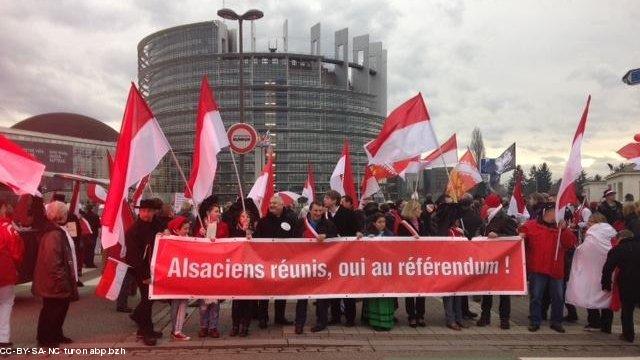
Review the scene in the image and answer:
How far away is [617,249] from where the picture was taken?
300 inches

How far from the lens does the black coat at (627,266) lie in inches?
293

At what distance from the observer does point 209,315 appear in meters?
7.96

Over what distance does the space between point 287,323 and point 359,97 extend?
13477 centimetres

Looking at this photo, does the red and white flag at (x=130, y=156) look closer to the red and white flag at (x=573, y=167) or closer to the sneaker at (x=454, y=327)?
the sneaker at (x=454, y=327)

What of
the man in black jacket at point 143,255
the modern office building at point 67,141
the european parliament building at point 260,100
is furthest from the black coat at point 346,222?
the european parliament building at point 260,100

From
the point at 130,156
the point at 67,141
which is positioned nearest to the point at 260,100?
the point at 67,141

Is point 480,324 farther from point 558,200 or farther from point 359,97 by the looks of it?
point 359,97

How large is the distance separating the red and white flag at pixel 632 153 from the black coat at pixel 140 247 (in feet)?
26.4

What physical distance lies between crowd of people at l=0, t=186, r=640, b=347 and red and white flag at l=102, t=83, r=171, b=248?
1.16ft

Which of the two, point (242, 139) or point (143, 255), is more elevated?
point (242, 139)

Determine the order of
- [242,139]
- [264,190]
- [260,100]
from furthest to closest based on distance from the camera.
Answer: [260,100] → [242,139] → [264,190]

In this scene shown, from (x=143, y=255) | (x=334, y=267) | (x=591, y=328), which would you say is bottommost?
(x=591, y=328)

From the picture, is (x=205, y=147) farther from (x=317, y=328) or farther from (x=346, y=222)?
(x=317, y=328)

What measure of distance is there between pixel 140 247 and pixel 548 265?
218 inches
